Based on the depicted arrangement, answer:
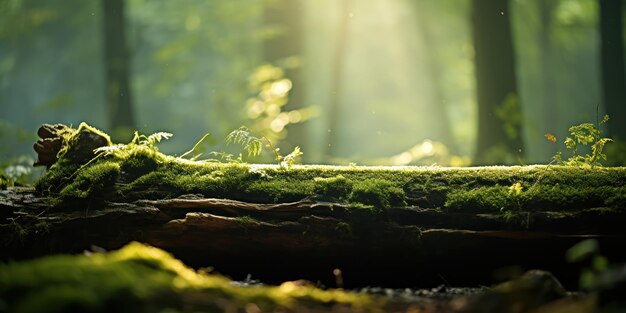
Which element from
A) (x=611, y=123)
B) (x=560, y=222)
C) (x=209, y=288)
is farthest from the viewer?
(x=611, y=123)

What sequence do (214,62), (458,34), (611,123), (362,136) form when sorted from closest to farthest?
(611,123) < (458,34) < (214,62) < (362,136)

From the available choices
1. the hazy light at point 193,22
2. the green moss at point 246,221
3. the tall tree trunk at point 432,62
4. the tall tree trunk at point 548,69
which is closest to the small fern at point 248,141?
the green moss at point 246,221

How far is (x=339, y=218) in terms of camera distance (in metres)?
5.46

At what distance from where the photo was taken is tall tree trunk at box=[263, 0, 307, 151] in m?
18.4

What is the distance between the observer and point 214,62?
155 ft

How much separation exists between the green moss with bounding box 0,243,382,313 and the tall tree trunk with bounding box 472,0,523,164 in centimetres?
1098

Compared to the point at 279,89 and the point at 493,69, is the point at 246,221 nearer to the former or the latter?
the point at 279,89

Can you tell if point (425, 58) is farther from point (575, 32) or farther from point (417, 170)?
point (417, 170)

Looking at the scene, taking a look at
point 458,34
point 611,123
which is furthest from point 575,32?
point 611,123

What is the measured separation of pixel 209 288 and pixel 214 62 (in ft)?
147

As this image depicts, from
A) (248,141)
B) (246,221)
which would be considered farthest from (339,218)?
(248,141)

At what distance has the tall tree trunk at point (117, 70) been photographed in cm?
1548

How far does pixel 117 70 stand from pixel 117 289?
13878mm

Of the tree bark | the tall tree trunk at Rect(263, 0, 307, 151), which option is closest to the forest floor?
the tree bark
